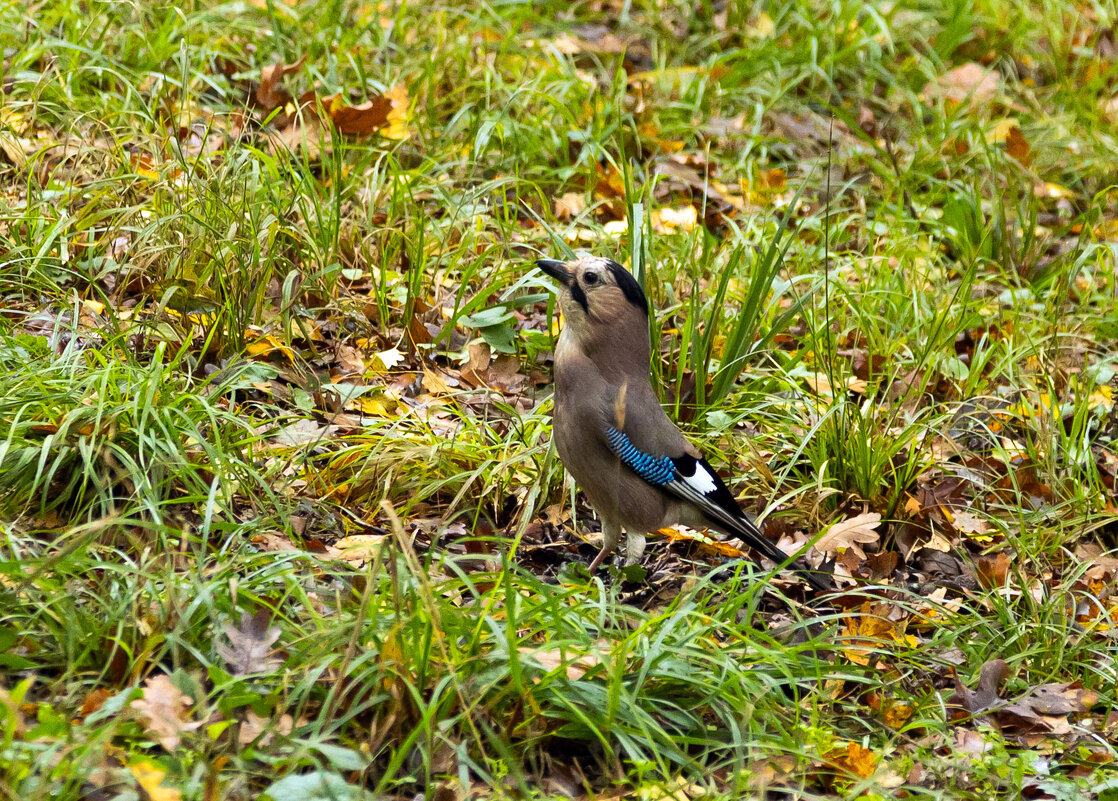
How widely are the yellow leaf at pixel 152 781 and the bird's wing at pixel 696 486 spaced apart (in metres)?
1.82

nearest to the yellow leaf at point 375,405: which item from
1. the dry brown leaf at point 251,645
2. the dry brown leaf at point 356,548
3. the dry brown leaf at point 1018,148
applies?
the dry brown leaf at point 356,548

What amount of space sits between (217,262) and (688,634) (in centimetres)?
221

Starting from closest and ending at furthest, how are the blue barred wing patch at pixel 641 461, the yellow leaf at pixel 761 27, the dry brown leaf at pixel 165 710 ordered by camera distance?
the dry brown leaf at pixel 165 710 → the blue barred wing patch at pixel 641 461 → the yellow leaf at pixel 761 27

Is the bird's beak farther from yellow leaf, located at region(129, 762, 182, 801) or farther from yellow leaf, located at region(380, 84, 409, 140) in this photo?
yellow leaf, located at region(129, 762, 182, 801)

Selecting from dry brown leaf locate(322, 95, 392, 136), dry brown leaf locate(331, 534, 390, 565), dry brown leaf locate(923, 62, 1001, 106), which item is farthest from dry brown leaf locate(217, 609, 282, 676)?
dry brown leaf locate(923, 62, 1001, 106)

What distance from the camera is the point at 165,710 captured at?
8.63ft

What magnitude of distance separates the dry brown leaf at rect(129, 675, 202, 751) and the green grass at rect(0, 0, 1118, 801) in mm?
19

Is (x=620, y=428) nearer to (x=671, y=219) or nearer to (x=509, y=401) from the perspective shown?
(x=509, y=401)

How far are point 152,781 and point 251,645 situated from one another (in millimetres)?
494

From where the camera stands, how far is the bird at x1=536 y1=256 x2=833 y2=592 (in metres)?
3.87

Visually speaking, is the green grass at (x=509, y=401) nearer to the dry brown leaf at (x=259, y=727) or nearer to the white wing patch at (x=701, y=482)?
the dry brown leaf at (x=259, y=727)

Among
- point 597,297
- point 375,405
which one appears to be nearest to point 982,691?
point 597,297

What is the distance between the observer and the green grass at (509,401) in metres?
2.86

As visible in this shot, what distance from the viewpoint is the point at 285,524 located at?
3.53 m
